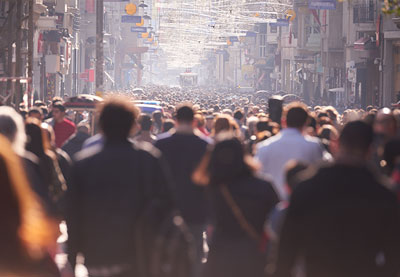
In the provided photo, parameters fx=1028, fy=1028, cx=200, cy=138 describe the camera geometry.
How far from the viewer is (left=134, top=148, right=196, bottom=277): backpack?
5730 mm

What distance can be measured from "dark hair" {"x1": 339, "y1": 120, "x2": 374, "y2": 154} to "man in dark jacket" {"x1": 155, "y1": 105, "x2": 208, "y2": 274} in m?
3.21

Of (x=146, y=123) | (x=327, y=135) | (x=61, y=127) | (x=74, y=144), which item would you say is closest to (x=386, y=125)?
(x=327, y=135)

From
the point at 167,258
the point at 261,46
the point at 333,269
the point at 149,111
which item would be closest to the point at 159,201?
the point at 167,258

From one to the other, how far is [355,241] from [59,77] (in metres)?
63.7

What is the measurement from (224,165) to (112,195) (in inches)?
43.7

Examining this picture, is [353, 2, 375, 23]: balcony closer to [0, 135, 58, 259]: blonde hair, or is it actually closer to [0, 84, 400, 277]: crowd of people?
[0, 84, 400, 277]: crowd of people

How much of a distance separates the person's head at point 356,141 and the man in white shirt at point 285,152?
2.64 meters

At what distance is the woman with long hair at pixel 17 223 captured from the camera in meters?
3.59

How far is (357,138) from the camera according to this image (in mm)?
5590

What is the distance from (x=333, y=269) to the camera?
17.8 feet

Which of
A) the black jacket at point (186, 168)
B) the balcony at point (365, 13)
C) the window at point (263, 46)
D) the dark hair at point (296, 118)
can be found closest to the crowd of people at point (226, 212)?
the dark hair at point (296, 118)

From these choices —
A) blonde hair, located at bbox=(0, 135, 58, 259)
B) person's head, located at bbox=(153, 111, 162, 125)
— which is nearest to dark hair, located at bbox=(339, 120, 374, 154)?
blonde hair, located at bbox=(0, 135, 58, 259)

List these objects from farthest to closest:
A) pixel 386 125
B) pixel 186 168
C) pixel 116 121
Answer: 1. pixel 386 125
2. pixel 186 168
3. pixel 116 121

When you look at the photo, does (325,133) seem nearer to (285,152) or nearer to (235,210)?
(285,152)
